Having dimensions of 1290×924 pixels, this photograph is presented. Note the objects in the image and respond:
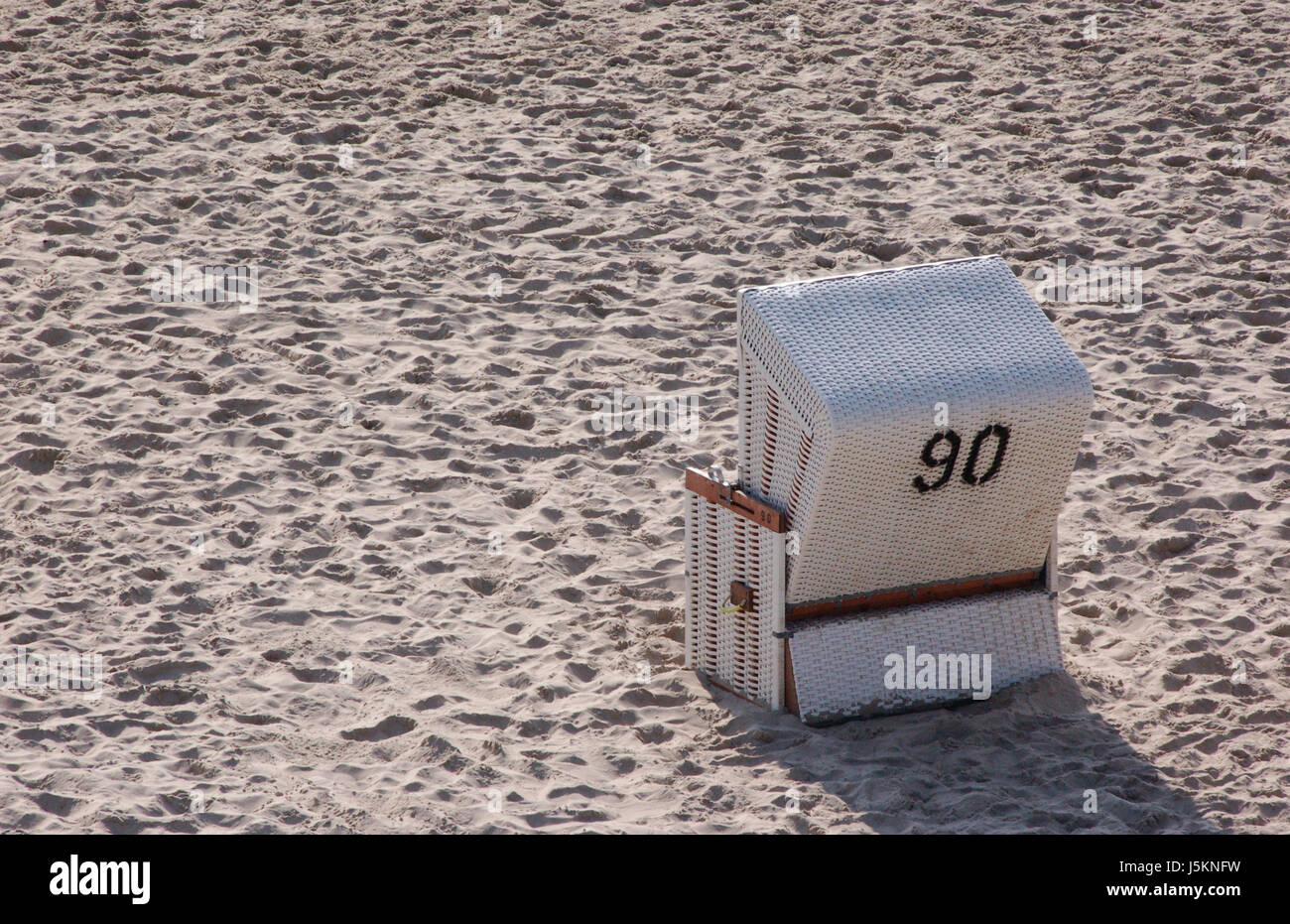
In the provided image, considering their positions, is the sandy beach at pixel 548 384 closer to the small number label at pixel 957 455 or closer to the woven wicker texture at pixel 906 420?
the woven wicker texture at pixel 906 420

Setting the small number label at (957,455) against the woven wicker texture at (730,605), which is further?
the woven wicker texture at (730,605)

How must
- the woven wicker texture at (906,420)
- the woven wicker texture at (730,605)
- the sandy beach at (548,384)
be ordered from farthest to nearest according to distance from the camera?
the woven wicker texture at (730,605), the sandy beach at (548,384), the woven wicker texture at (906,420)

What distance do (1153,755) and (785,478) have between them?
59.6 inches

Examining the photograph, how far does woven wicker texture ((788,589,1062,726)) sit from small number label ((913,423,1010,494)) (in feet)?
1.74

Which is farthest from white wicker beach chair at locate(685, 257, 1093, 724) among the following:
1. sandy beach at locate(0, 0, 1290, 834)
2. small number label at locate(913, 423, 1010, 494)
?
sandy beach at locate(0, 0, 1290, 834)

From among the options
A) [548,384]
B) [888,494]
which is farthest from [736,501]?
[548,384]

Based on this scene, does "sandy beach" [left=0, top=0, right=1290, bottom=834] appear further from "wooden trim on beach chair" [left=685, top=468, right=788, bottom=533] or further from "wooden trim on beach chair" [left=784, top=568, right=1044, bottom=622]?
"wooden trim on beach chair" [left=685, top=468, right=788, bottom=533]

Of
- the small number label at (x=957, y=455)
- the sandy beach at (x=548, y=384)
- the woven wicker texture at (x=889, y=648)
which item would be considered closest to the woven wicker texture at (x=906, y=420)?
the small number label at (x=957, y=455)

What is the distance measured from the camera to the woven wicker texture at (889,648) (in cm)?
520

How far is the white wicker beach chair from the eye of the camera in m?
4.84

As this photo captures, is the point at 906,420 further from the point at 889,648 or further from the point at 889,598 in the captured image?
the point at 889,648

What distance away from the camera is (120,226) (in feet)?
27.6

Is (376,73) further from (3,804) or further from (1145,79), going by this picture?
(3,804)

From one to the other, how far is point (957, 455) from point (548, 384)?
289 centimetres
